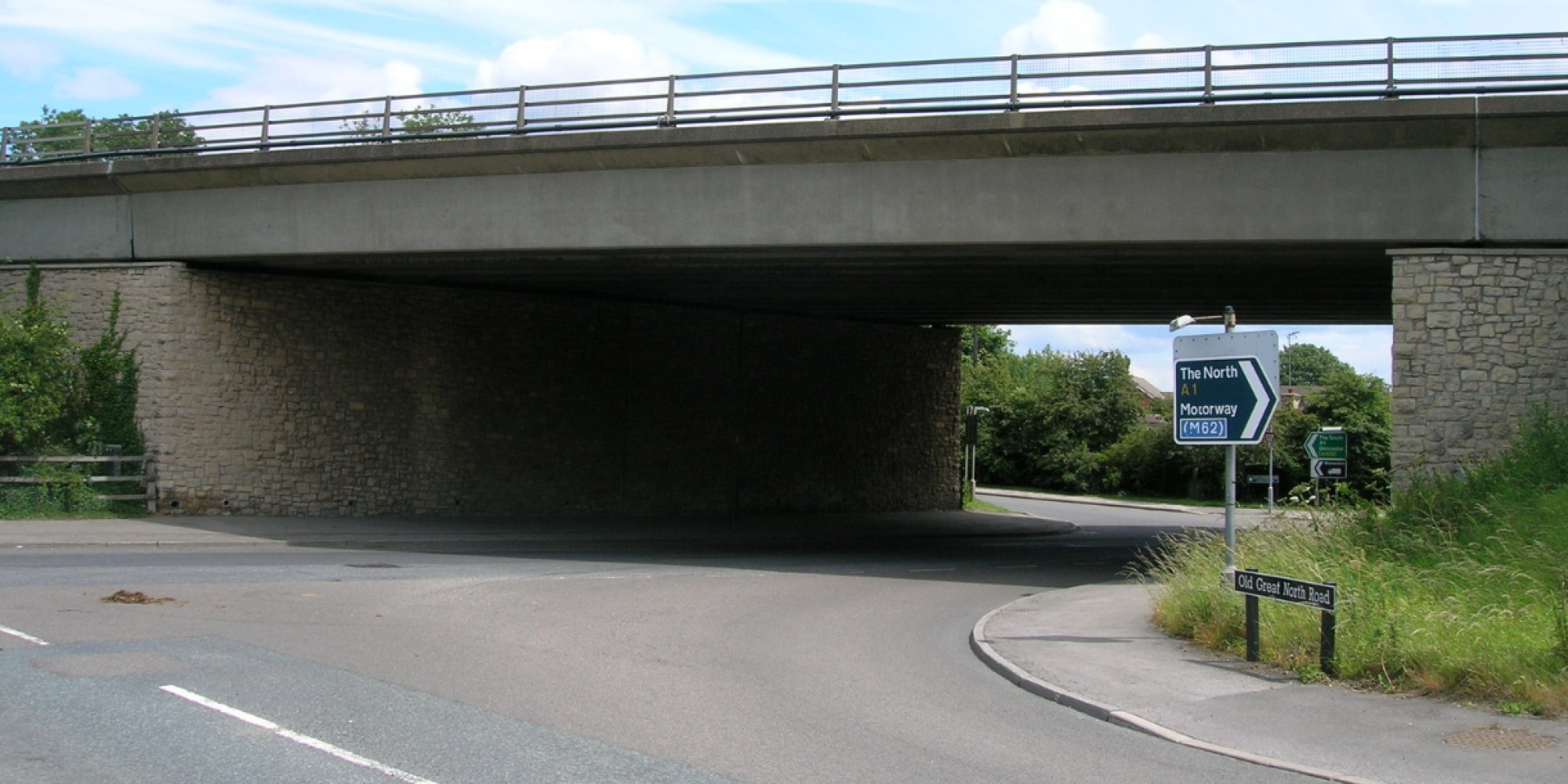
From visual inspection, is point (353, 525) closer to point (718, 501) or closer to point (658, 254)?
point (658, 254)

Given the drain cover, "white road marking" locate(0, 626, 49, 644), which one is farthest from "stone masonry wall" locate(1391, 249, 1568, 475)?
"white road marking" locate(0, 626, 49, 644)

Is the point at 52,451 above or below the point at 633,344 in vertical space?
below

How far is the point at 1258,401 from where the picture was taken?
11086 mm

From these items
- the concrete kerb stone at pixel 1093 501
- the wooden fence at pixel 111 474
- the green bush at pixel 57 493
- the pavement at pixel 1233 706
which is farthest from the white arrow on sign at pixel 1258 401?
the concrete kerb stone at pixel 1093 501

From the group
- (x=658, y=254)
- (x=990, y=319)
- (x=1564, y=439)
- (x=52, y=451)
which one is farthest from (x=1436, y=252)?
(x=52, y=451)

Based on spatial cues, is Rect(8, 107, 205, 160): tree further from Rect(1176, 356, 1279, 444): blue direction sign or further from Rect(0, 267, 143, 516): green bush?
Rect(1176, 356, 1279, 444): blue direction sign

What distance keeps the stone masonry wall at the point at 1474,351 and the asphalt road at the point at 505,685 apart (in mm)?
6259

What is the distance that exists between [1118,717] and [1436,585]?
4.55 meters

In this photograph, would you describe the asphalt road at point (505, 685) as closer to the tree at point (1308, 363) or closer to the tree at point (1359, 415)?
the tree at point (1359, 415)

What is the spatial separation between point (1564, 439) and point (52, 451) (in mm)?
24895

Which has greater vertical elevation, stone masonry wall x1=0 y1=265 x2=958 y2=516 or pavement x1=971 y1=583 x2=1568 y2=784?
stone masonry wall x1=0 y1=265 x2=958 y2=516

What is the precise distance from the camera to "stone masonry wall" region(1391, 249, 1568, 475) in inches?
675

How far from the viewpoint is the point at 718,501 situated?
32.6 metres

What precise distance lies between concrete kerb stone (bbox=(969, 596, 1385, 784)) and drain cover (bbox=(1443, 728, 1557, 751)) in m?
1.17
